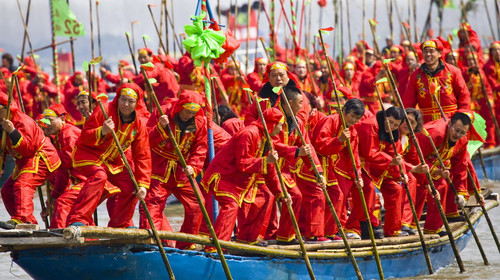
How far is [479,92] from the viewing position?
43.3ft

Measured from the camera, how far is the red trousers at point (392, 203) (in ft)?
25.1

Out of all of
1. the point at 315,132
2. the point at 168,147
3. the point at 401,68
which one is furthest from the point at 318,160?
the point at 401,68

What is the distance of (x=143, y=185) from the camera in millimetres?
6402

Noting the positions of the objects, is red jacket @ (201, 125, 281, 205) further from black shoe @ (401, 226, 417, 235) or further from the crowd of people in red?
black shoe @ (401, 226, 417, 235)

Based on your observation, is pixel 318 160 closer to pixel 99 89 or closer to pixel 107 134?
pixel 107 134

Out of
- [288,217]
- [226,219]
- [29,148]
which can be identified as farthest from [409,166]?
[29,148]

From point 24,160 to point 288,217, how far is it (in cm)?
232

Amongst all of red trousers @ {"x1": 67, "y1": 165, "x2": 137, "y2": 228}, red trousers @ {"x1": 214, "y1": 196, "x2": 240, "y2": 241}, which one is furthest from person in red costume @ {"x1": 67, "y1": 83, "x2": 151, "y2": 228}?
red trousers @ {"x1": 214, "y1": 196, "x2": 240, "y2": 241}

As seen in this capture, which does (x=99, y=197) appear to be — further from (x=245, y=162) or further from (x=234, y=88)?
(x=234, y=88)

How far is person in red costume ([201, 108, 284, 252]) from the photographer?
20.6 ft

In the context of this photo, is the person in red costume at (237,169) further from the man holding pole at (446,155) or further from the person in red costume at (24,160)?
the man holding pole at (446,155)

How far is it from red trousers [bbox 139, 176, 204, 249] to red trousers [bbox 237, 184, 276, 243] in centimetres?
41

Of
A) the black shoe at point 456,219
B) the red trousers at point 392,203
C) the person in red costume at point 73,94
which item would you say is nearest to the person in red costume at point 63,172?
the red trousers at point 392,203

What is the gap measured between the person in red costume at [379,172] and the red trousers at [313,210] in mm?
603
